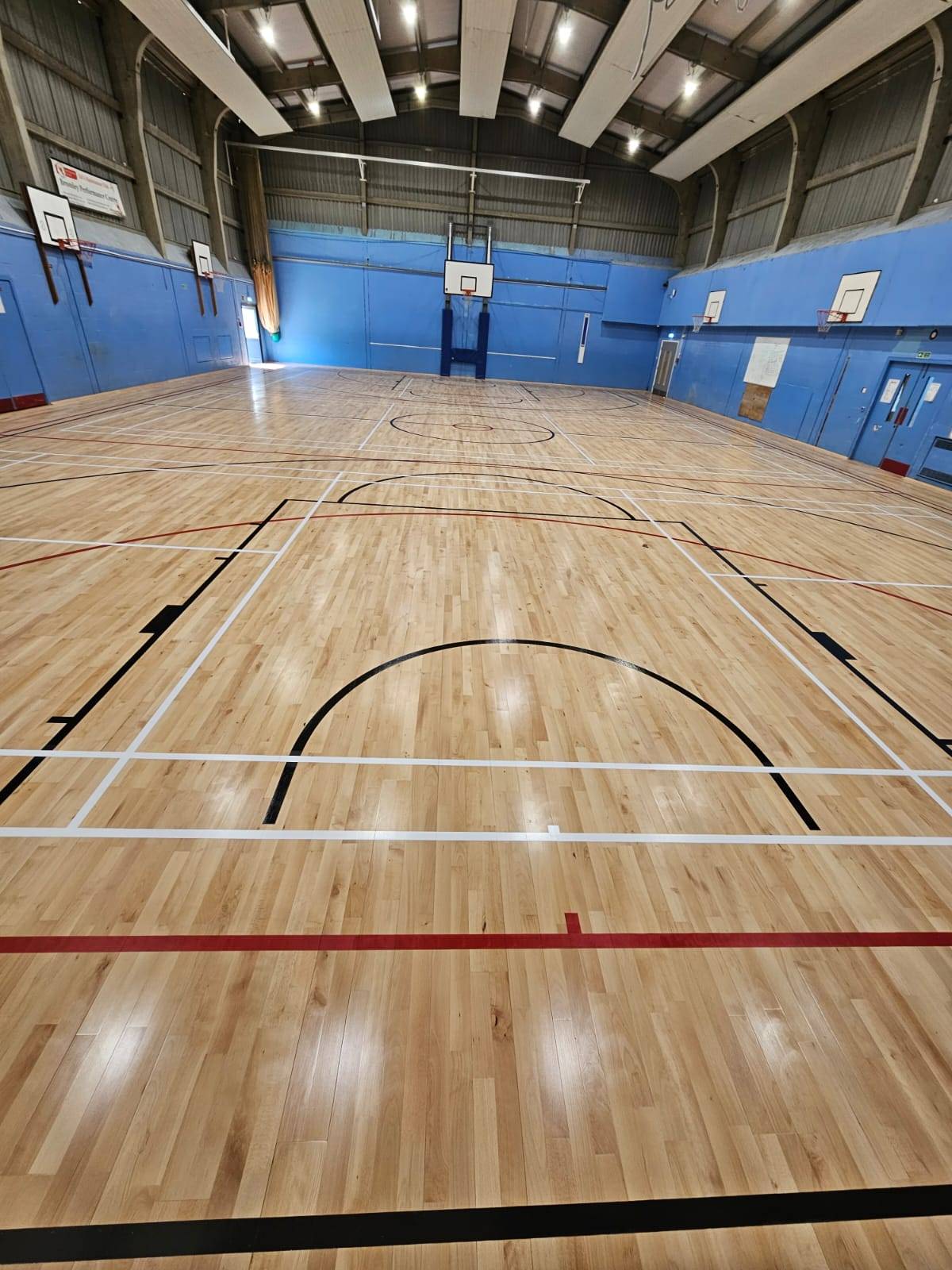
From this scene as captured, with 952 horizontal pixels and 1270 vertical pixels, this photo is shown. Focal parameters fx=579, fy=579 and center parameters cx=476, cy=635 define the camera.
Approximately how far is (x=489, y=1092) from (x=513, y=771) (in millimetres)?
1370

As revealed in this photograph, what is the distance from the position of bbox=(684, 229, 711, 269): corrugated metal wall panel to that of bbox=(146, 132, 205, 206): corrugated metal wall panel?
15.1m

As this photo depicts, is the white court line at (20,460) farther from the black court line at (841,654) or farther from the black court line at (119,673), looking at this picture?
the black court line at (841,654)

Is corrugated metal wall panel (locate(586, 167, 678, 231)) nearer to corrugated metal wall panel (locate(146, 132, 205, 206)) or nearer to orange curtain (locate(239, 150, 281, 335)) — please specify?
orange curtain (locate(239, 150, 281, 335))

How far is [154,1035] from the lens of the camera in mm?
1758

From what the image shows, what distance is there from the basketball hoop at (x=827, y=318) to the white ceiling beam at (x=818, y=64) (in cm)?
384

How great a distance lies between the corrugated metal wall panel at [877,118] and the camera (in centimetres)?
1093

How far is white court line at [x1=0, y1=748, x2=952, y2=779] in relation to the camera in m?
2.78

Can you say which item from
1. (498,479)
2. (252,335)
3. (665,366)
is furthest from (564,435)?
(252,335)

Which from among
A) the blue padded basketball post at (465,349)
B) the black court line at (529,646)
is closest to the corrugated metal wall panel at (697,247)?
the blue padded basketball post at (465,349)

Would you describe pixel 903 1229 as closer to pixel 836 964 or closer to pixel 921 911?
pixel 836 964

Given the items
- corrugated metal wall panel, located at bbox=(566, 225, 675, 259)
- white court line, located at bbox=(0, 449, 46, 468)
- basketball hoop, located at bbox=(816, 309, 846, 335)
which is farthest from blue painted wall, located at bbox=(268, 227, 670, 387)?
white court line, located at bbox=(0, 449, 46, 468)

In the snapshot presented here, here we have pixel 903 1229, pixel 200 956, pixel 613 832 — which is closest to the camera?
pixel 903 1229

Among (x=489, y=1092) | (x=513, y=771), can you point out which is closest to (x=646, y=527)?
(x=513, y=771)

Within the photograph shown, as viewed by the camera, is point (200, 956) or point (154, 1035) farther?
point (200, 956)
